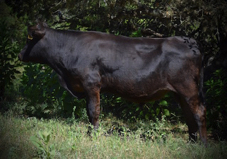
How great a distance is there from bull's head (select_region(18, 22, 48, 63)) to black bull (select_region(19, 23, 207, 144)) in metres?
0.02

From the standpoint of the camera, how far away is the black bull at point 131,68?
18.0 feet

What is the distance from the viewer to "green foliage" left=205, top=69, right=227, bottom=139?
6.37 m

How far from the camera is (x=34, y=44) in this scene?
6.28 metres

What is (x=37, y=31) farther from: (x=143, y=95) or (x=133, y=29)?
(x=133, y=29)

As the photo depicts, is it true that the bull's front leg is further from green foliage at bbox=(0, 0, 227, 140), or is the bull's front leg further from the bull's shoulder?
the bull's shoulder

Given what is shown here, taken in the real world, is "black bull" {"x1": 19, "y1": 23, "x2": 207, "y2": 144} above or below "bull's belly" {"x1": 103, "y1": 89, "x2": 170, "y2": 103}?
above

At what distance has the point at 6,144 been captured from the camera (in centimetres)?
526

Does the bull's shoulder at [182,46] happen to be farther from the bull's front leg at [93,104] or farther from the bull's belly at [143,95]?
the bull's front leg at [93,104]

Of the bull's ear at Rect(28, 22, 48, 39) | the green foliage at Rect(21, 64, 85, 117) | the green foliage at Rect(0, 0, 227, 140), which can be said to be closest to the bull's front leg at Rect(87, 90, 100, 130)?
the green foliage at Rect(0, 0, 227, 140)

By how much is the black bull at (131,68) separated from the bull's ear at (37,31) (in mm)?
17

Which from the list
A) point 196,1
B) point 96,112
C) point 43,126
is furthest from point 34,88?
point 196,1

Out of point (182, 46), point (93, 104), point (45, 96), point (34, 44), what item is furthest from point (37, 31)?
point (182, 46)

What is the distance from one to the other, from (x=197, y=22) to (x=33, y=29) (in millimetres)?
3153

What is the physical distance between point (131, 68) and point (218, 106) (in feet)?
6.29
